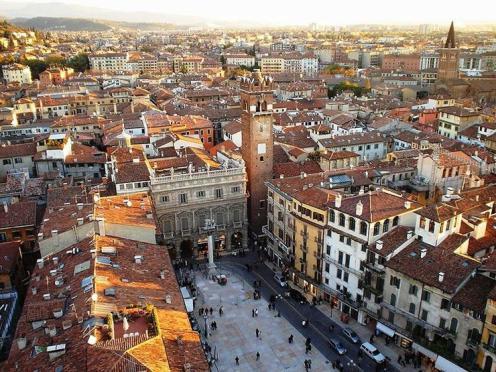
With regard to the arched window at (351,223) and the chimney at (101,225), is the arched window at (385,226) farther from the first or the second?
the chimney at (101,225)

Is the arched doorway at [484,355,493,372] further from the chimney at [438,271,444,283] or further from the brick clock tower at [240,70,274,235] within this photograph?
the brick clock tower at [240,70,274,235]

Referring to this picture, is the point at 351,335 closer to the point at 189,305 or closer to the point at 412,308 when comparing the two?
the point at 412,308

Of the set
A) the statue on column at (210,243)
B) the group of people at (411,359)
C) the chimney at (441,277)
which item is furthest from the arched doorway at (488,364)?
the statue on column at (210,243)

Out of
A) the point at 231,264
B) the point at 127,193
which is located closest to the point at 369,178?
the point at 231,264

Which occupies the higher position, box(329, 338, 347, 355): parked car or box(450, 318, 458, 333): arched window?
box(450, 318, 458, 333): arched window

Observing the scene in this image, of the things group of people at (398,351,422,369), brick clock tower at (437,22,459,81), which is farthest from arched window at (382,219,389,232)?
brick clock tower at (437,22,459,81)

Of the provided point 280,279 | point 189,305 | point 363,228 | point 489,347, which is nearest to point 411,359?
point 489,347

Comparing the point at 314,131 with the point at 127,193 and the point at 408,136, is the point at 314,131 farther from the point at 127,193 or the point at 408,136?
the point at 127,193

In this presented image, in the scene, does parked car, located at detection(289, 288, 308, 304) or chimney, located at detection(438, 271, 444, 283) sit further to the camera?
parked car, located at detection(289, 288, 308, 304)
